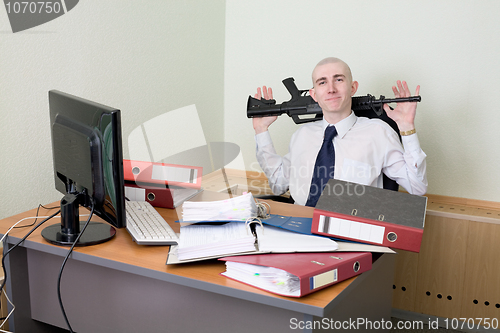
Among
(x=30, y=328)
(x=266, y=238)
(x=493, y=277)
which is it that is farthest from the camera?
(x=493, y=277)

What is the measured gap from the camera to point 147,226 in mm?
1312

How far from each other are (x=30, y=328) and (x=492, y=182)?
2.26 metres

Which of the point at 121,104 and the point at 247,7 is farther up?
the point at 247,7

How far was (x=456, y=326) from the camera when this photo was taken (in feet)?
7.20

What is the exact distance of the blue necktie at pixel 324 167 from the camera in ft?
6.74

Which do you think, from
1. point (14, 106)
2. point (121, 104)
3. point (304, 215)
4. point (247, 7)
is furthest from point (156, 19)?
point (304, 215)

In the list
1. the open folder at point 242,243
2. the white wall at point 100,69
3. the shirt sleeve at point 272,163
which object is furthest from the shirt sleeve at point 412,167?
the white wall at point 100,69

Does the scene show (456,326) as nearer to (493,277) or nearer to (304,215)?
(493,277)

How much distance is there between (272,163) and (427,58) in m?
1.05

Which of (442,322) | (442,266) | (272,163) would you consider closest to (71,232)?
(272,163)

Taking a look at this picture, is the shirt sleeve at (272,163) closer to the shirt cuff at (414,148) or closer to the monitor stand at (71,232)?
the shirt cuff at (414,148)

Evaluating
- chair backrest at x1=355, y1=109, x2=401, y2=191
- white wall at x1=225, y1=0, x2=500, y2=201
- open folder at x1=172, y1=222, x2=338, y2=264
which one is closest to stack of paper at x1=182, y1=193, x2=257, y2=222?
open folder at x1=172, y1=222, x2=338, y2=264

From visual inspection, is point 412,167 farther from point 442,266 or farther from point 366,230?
point 366,230

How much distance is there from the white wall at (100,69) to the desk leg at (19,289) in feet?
1.26
